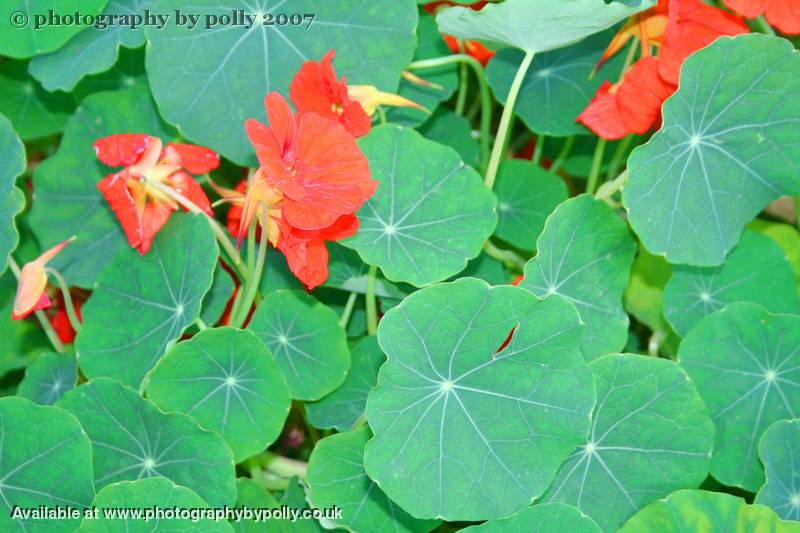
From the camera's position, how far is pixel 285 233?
1085 millimetres

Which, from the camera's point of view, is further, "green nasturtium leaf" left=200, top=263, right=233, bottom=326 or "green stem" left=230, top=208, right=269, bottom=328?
"green nasturtium leaf" left=200, top=263, right=233, bottom=326

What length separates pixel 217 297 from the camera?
131 cm

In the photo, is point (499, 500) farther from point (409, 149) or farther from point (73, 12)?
point (73, 12)

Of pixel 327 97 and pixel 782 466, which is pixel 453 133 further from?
pixel 782 466

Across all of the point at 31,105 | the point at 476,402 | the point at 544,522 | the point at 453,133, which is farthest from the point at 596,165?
the point at 31,105

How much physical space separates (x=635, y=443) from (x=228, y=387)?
562 millimetres

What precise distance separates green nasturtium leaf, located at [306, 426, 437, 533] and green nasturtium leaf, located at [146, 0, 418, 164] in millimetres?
464

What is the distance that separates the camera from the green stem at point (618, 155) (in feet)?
4.59

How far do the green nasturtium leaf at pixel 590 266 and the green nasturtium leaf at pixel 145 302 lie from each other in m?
0.48

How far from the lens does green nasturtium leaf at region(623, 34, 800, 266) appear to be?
1133mm

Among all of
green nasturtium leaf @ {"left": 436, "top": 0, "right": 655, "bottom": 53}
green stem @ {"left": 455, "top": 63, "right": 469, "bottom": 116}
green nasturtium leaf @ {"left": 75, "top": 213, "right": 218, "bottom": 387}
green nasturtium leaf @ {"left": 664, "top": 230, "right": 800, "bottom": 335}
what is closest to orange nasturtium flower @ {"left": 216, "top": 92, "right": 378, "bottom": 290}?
green nasturtium leaf @ {"left": 75, "top": 213, "right": 218, "bottom": 387}

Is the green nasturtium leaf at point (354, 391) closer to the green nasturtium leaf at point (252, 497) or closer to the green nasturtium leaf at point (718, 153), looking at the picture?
the green nasturtium leaf at point (252, 497)

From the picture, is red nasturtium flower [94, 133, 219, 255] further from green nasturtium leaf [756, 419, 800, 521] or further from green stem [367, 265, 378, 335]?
green nasturtium leaf [756, 419, 800, 521]

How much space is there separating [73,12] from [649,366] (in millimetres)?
1036
